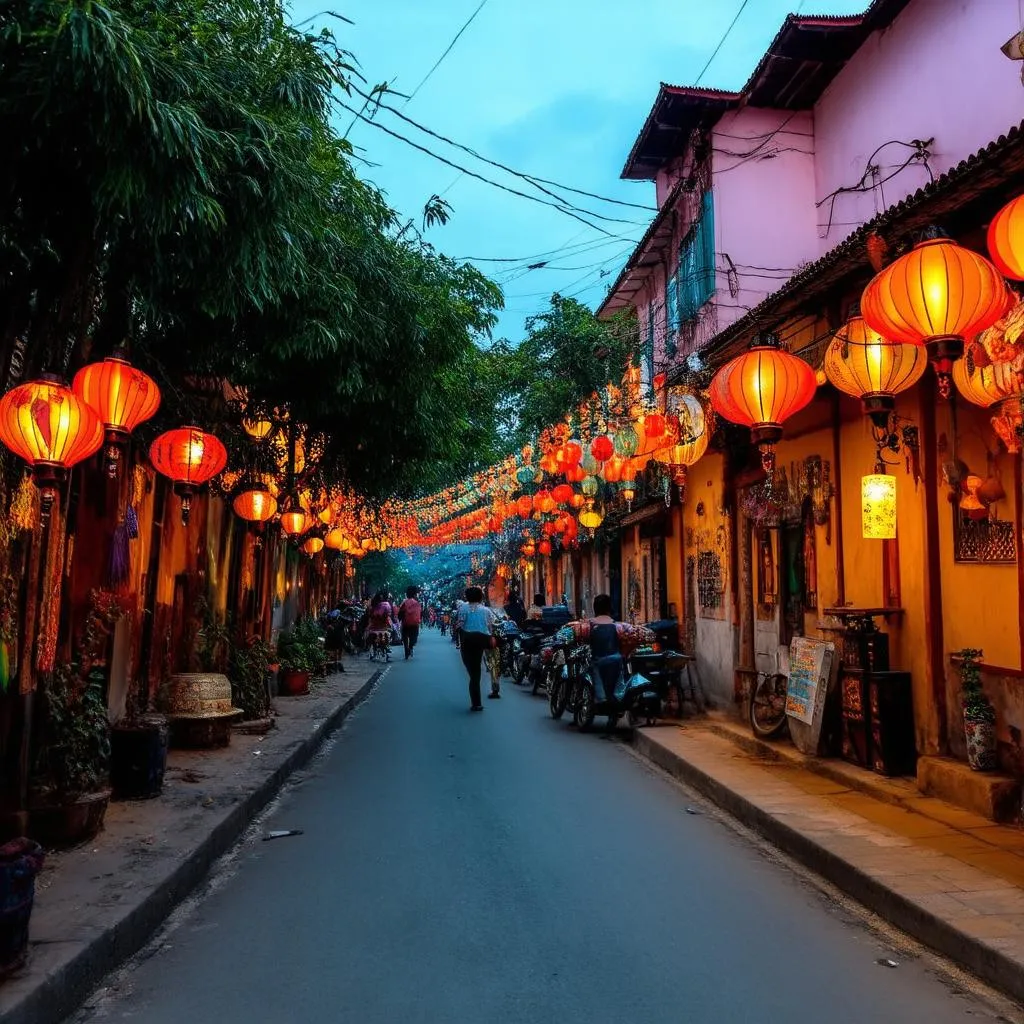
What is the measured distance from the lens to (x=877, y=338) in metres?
6.88

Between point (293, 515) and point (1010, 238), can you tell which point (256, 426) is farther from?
point (1010, 238)

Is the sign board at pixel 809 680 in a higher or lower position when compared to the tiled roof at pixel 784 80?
lower

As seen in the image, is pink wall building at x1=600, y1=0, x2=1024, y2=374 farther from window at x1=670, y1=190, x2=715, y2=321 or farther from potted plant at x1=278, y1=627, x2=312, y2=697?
potted plant at x1=278, y1=627, x2=312, y2=697

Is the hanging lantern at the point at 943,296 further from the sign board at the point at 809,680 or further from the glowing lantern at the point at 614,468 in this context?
the glowing lantern at the point at 614,468

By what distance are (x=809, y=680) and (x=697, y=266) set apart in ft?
31.5

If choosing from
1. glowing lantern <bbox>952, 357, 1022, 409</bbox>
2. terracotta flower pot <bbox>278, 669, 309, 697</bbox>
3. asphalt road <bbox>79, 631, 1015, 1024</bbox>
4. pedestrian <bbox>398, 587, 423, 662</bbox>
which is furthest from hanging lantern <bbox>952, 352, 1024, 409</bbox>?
pedestrian <bbox>398, 587, 423, 662</bbox>

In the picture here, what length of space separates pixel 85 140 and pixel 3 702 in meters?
3.86

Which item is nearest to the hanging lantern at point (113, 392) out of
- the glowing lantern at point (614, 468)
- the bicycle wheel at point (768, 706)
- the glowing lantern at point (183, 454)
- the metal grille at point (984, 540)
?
the glowing lantern at point (183, 454)

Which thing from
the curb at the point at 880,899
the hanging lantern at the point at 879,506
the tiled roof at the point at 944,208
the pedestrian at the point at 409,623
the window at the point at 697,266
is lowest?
the curb at the point at 880,899

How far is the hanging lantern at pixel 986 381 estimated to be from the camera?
534 centimetres

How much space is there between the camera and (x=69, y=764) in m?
6.13

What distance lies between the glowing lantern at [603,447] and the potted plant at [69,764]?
345 inches

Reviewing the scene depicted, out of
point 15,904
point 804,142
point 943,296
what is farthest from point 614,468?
point 15,904

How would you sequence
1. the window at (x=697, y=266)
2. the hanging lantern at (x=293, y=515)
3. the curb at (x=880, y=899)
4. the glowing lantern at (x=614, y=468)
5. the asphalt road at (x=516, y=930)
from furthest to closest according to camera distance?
the window at (x=697, y=266) < the hanging lantern at (x=293, y=515) < the glowing lantern at (x=614, y=468) < the curb at (x=880, y=899) < the asphalt road at (x=516, y=930)
